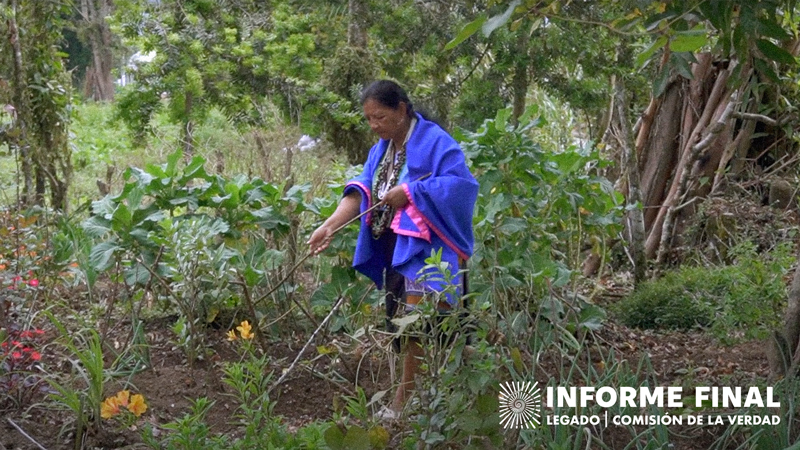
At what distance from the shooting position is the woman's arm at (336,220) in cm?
402

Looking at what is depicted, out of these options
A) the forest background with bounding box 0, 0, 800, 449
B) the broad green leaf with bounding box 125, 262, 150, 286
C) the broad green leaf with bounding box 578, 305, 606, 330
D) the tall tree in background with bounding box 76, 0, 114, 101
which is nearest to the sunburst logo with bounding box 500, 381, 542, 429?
the forest background with bounding box 0, 0, 800, 449

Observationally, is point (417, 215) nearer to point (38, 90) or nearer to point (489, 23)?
point (489, 23)

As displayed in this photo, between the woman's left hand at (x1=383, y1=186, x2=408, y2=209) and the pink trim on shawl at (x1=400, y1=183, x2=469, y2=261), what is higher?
the woman's left hand at (x1=383, y1=186, x2=408, y2=209)

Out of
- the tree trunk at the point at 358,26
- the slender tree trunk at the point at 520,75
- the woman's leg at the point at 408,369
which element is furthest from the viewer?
the tree trunk at the point at 358,26

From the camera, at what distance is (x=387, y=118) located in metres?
3.97

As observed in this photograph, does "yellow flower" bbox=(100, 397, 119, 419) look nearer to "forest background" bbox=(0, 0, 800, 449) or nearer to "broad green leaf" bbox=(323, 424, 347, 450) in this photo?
"forest background" bbox=(0, 0, 800, 449)

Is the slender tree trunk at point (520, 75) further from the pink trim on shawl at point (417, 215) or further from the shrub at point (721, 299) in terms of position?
the pink trim on shawl at point (417, 215)

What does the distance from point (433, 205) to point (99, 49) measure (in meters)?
16.8

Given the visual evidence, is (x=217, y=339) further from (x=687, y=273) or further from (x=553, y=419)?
(x=687, y=273)

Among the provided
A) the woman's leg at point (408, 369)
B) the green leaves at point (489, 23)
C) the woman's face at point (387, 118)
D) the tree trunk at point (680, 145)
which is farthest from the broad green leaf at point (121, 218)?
the tree trunk at point (680, 145)

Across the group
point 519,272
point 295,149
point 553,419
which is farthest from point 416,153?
point 295,149

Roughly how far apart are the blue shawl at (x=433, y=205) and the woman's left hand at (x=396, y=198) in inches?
0.8

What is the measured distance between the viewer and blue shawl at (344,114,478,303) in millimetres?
3838

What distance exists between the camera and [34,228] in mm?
5445
